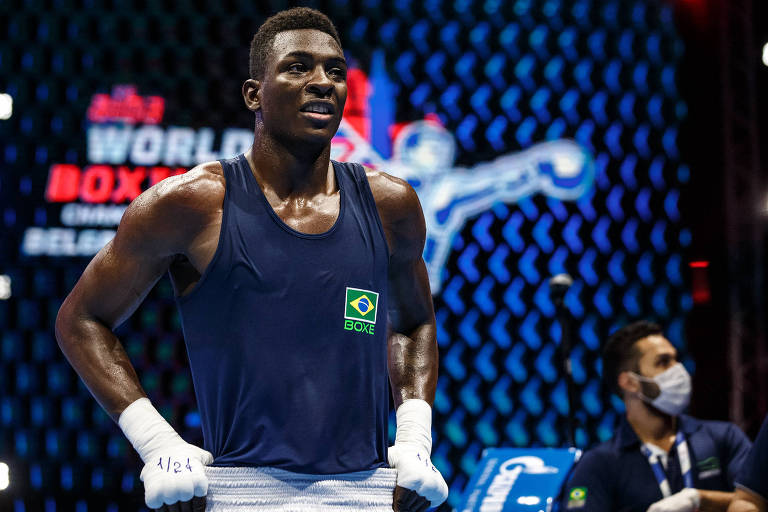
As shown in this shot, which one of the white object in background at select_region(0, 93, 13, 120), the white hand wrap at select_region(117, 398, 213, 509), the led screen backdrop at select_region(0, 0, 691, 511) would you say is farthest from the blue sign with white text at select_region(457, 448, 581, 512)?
the white object in background at select_region(0, 93, 13, 120)

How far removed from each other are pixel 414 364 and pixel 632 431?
5.63ft

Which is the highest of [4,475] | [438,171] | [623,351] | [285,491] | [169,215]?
[438,171]

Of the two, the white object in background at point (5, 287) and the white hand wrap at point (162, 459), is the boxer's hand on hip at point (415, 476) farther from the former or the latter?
the white object in background at point (5, 287)

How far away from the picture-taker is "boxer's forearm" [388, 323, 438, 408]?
1.66 meters

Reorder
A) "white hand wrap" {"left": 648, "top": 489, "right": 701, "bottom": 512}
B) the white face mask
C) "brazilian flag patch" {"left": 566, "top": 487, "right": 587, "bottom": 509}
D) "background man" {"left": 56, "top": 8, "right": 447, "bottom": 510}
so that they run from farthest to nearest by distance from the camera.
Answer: the white face mask → "brazilian flag patch" {"left": 566, "top": 487, "right": 587, "bottom": 509} → "white hand wrap" {"left": 648, "top": 489, "right": 701, "bottom": 512} → "background man" {"left": 56, "top": 8, "right": 447, "bottom": 510}

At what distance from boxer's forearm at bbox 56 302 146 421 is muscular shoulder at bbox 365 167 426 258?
0.50 meters

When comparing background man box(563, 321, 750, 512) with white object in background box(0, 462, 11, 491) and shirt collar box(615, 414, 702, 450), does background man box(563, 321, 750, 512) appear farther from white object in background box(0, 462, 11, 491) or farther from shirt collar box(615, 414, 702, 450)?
white object in background box(0, 462, 11, 491)

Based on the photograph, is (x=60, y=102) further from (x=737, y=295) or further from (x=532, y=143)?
(x=737, y=295)

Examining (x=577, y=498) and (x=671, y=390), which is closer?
(x=577, y=498)

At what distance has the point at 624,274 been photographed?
4.52m

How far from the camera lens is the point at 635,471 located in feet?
10.0

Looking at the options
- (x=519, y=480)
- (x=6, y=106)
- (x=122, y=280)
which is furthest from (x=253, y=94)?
(x=6, y=106)

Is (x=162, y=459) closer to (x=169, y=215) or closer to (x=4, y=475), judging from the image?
(x=169, y=215)

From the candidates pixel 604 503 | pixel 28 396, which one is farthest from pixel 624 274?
pixel 28 396
